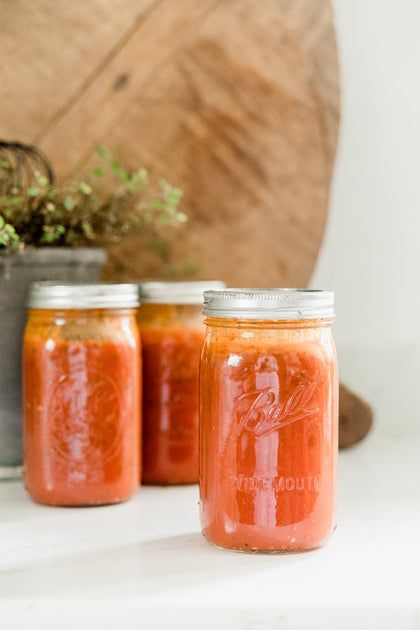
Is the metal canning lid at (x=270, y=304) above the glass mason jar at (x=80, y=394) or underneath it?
above

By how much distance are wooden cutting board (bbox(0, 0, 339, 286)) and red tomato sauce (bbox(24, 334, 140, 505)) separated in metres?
0.32

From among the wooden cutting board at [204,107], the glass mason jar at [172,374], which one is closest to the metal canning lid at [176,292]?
the glass mason jar at [172,374]

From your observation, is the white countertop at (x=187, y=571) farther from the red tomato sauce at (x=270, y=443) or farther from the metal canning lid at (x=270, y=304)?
the metal canning lid at (x=270, y=304)

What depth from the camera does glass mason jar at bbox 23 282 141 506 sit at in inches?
35.3

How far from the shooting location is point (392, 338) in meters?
1.23

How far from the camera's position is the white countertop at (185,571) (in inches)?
24.4

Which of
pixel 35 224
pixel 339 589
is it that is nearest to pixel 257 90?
pixel 35 224

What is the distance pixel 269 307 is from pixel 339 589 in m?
0.25

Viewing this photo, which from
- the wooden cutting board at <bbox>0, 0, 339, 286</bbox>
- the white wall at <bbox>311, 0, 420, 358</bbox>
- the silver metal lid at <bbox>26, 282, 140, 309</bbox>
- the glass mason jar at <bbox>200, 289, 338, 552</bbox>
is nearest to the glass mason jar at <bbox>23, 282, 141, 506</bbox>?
the silver metal lid at <bbox>26, 282, 140, 309</bbox>

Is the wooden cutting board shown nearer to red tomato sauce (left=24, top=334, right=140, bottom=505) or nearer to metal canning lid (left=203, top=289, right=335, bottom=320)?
Result: red tomato sauce (left=24, top=334, right=140, bottom=505)

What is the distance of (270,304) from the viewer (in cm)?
73

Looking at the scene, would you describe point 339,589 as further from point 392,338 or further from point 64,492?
point 392,338

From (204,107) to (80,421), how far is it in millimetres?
533

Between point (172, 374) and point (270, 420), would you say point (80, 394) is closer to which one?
point (172, 374)
